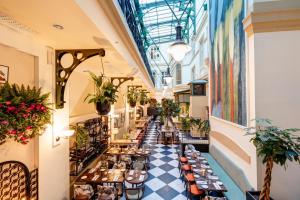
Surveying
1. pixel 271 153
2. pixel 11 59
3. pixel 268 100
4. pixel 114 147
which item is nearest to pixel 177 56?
pixel 268 100

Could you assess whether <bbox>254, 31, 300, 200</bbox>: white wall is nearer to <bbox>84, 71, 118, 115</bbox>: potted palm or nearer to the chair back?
<bbox>84, 71, 118, 115</bbox>: potted palm

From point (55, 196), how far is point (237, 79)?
460 cm

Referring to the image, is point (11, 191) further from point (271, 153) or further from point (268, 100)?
point (268, 100)

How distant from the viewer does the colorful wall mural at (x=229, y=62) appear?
13.0 feet

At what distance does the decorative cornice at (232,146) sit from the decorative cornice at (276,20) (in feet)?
8.37

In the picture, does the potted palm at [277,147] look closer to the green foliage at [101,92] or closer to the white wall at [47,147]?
the green foliage at [101,92]

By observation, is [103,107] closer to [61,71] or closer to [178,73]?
[61,71]

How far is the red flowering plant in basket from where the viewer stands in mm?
1902

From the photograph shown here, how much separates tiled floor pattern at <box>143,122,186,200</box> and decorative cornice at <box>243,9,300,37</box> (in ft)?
14.7

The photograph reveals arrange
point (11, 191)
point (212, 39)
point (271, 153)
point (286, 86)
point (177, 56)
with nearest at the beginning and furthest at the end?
point (271, 153) < point (11, 191) < point (286, 86) < point (177, 56) < point (212, 39)

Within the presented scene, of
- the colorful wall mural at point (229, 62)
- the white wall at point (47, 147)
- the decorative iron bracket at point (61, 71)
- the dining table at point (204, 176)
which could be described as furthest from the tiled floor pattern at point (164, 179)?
the decorative iron bracket at point (61, 71)

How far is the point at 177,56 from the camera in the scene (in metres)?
3.48

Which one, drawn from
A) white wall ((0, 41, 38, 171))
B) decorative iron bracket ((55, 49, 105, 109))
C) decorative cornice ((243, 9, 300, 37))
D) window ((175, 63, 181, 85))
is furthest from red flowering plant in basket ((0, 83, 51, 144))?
window ((175, 63, 181, 85))

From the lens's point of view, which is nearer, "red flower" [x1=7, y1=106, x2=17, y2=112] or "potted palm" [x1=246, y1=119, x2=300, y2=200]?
"red flower" [x1=7, y1=106, x2=17, y2=112]
